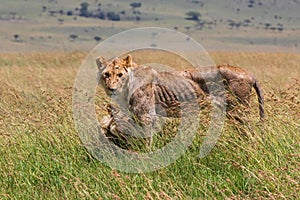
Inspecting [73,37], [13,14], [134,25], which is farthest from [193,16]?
[73,37]

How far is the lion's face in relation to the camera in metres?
7.39

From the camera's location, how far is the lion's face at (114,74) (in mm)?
7391

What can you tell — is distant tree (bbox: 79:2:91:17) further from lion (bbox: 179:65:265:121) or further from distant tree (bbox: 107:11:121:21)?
lion (bbox: 179:65:265:121)

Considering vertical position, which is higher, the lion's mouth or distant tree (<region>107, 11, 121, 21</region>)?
the lion's mouth

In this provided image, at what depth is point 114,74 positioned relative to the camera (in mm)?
7398

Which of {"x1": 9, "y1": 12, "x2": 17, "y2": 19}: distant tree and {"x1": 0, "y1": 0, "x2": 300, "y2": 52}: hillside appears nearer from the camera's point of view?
{"x1": 0, "y1": 0, "x2": 300, "y2": 52}: hillside

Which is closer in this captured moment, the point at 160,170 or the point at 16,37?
the point at 160,170

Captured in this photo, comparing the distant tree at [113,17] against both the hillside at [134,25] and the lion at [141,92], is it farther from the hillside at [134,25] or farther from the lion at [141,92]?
the lion at [141,92]

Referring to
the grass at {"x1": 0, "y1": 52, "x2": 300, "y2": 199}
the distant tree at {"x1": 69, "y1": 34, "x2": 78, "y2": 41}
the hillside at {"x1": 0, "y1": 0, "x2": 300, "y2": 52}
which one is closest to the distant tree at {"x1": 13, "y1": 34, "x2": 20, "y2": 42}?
the hillside at {"x1": 0, "y1": 0, "x2": 300, "y2": 52}

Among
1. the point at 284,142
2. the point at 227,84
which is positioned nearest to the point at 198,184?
the point at 284,142

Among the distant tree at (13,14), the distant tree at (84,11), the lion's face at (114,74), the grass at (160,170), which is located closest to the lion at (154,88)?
the lion's face at (114,74)

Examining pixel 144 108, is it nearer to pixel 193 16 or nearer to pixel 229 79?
pixel 229 79

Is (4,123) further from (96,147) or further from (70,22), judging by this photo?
(70,22)

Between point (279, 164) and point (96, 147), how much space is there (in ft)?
6.30
